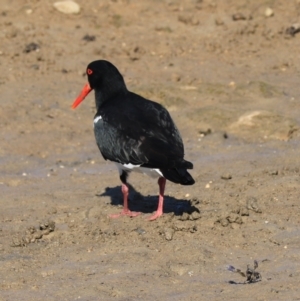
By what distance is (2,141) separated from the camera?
11.7 meters

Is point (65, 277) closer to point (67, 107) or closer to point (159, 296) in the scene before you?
point (159, 296)

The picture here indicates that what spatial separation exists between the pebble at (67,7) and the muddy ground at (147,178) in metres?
0.14

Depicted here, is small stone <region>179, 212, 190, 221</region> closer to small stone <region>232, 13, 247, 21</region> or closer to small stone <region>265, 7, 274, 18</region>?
small stone <region>232, 13, 247, 21</region>

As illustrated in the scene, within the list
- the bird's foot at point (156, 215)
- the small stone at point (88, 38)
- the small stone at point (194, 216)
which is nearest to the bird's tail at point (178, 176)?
the small stone at point (194, 216)

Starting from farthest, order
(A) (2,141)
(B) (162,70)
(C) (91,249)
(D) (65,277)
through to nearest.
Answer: (B) (162,70) < (A) (2,141) < (C) (91,249) < (D) (65,277)

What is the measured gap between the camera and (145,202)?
9953mm

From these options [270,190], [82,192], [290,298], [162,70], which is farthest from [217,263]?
[162,70]

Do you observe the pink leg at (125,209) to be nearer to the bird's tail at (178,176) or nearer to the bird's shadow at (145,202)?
the bird's shadow at (145,202)

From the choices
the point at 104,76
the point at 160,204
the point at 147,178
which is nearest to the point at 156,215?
the point at 160,204

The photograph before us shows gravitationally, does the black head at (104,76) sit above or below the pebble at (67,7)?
below

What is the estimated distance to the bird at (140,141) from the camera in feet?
28.6

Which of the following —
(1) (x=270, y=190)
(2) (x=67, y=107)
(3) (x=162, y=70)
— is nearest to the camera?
(1) (x=270, y=190)

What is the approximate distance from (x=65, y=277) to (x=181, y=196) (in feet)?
8.61

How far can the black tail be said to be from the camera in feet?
28.3
